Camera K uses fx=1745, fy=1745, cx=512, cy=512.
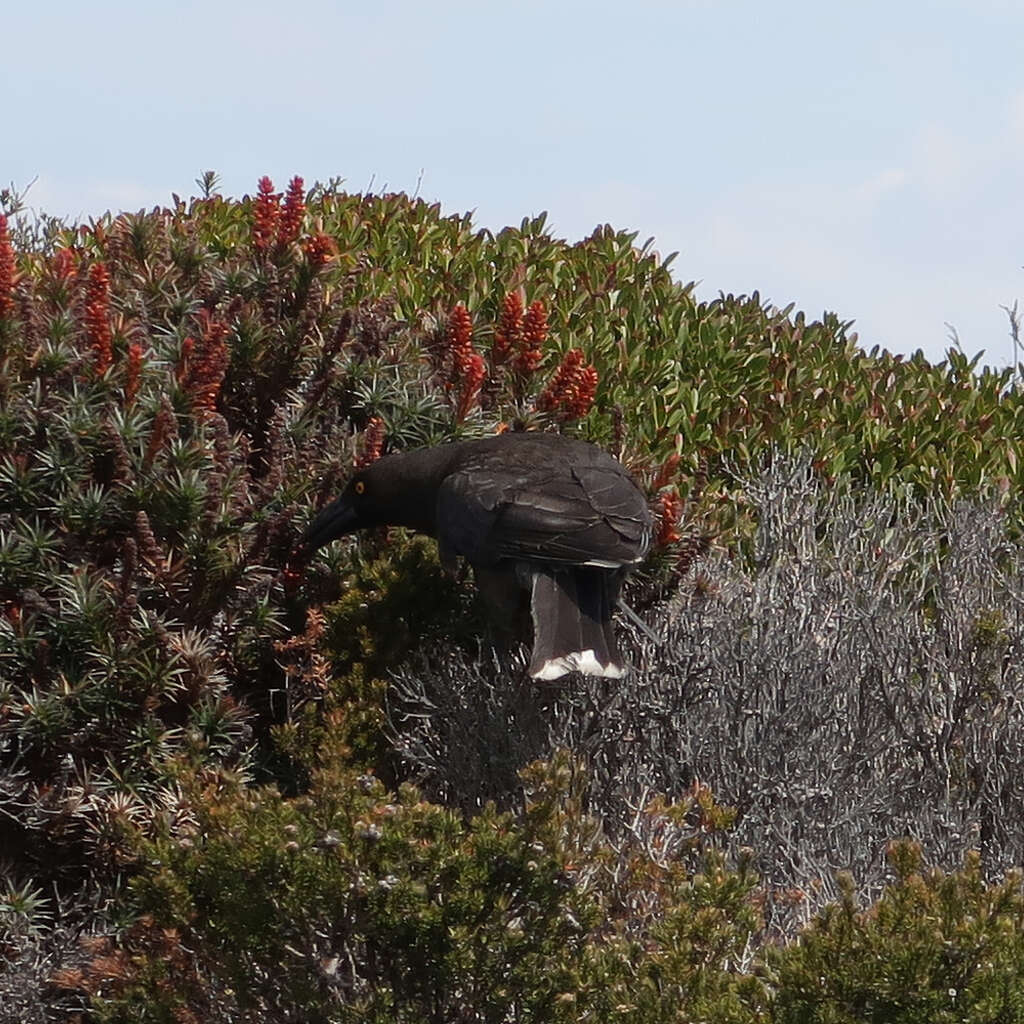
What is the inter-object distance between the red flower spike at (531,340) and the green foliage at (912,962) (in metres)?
3.60

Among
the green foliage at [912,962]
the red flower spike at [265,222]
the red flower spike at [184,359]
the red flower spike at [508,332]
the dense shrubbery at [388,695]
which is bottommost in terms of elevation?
the green foliage at [912,962]

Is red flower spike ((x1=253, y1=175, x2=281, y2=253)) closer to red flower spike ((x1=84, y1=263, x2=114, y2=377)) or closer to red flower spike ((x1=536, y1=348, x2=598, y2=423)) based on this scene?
red flower spike ((x1=84, y1=263, x2=114, y2=377))

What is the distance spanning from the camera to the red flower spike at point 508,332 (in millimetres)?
6970

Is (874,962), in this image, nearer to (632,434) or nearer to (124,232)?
(632,434)

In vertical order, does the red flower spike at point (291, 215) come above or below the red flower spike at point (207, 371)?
above

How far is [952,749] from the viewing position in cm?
633

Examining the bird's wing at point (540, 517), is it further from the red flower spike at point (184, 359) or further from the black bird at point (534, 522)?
the red flower spike at point (184, 359)

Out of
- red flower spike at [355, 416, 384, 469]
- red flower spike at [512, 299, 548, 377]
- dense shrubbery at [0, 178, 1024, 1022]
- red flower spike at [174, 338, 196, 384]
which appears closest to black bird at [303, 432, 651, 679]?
red flower spike at [355, 416, 384, 469]

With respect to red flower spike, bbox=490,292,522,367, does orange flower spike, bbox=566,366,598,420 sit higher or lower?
lower

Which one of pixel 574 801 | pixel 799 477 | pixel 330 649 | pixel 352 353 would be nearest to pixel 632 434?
pixel 799 477

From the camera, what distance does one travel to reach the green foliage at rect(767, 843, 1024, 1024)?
11.6ft

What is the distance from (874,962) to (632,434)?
4.17m

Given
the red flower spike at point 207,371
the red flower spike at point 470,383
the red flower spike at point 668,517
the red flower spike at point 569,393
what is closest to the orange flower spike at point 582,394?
the red flower spike at point 569,393

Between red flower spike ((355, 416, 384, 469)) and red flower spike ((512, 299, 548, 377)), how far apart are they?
78cm
